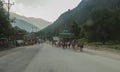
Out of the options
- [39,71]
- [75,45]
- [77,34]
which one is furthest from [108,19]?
[39,71]

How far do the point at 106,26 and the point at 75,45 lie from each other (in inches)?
1656

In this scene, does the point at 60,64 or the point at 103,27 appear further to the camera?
the point at 103,27

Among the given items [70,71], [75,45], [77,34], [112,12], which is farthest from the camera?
[77,34]

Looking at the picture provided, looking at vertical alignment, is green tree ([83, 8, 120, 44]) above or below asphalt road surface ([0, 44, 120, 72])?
above

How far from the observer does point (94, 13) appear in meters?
109

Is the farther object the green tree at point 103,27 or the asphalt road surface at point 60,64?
the green tree at point 103,27

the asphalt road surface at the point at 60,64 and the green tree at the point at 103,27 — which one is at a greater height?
the green tree at the point at 103,27

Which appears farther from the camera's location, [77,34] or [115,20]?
[77,34]

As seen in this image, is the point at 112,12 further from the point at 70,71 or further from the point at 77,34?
the point at 70,71

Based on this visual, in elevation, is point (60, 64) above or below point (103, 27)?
below

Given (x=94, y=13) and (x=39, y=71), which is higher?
(x=94, y=13)

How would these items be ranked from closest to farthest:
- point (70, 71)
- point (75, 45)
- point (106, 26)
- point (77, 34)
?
point (70, 71) → point (75, 45) → point (106, 26) → point (77, 34)

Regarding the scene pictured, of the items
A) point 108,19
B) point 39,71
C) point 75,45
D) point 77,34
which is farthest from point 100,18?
point 39,71

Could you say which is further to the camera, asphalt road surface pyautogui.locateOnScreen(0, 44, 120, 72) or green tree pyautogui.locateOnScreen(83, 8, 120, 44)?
green tree pyautogui.locateOnScreen(83, 8, 120, 44)
